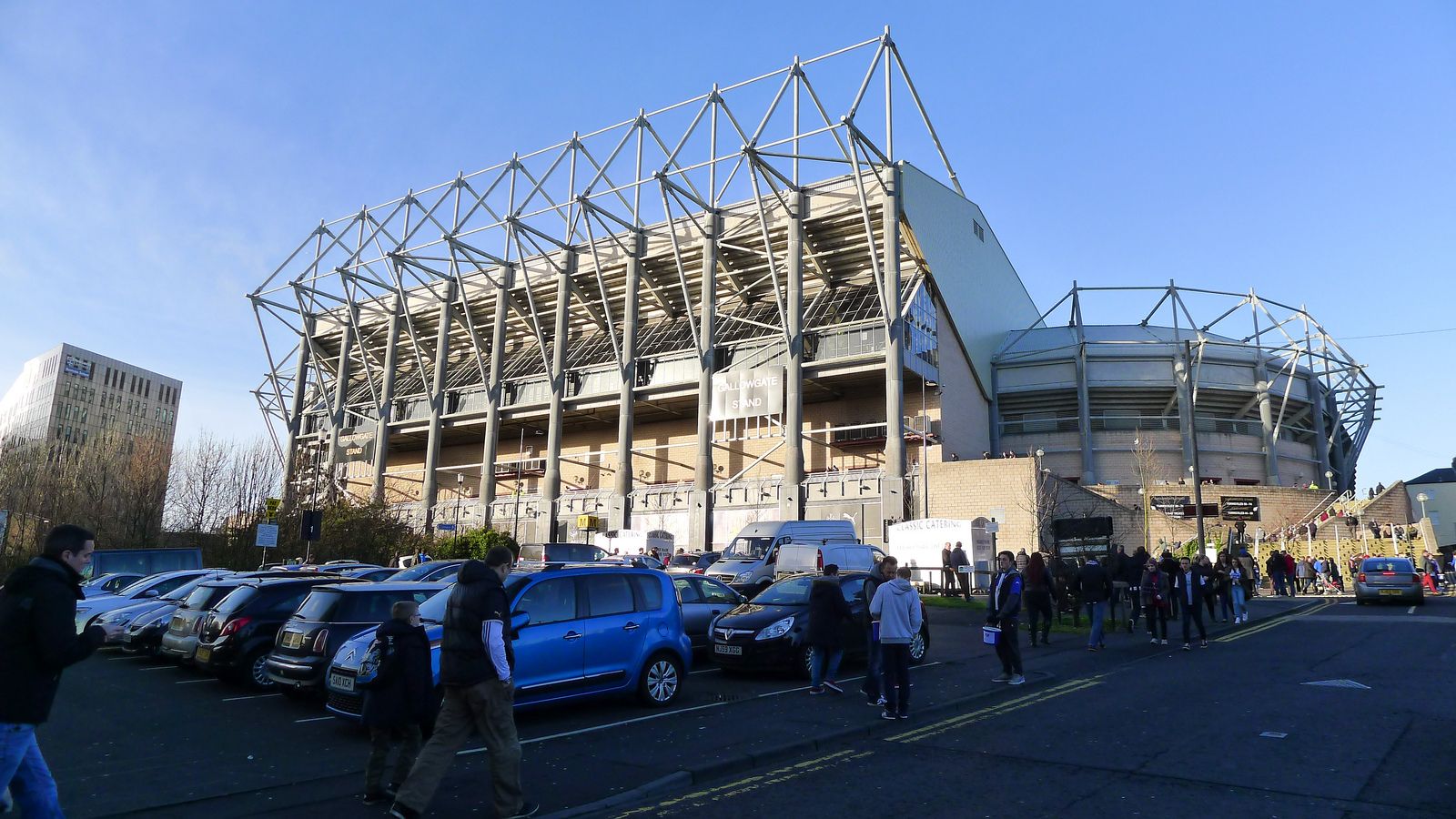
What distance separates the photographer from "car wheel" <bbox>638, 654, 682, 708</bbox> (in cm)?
999

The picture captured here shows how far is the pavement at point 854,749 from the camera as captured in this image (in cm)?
621

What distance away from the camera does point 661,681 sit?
1021 centimetres

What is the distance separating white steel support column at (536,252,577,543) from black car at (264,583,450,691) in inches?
1547

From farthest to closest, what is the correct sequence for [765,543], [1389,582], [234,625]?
[1389,582] < [765,543] < [234,625]

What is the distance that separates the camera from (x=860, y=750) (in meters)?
7.95

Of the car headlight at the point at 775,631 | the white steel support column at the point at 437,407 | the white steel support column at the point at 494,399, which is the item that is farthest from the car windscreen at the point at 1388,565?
the white steel support column at the point at 437,407

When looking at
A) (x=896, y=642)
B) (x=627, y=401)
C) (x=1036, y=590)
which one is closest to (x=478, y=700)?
(x=896, y=642)

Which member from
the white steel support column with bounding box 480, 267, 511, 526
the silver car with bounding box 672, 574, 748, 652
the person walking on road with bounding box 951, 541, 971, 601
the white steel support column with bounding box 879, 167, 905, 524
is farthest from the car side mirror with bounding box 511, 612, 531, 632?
the white steel support column with bounding box 480, 267, 511, 526

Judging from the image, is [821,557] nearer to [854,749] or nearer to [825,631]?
[825,631]

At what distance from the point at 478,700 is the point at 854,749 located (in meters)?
3.94

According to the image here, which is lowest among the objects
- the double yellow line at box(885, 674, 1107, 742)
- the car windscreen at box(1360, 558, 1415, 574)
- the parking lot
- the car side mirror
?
the parking lot

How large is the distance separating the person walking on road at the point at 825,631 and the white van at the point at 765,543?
30.2ft

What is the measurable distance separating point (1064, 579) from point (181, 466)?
3927cm

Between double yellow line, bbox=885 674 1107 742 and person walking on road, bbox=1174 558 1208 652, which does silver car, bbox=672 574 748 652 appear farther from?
person walking on road, bbox=1174 558 1208 652
